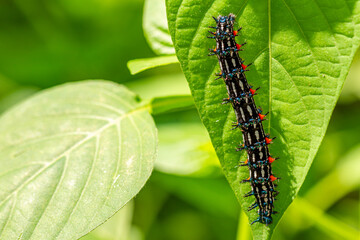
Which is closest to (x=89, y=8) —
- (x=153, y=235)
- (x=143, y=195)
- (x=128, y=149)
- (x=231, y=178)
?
(x=143, y=195)

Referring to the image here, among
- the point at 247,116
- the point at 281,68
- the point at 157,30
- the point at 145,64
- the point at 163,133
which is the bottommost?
the point at 247,116

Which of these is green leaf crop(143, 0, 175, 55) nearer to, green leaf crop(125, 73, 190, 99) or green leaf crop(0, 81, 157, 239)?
green leaf crop(0, 81, 157, 239)

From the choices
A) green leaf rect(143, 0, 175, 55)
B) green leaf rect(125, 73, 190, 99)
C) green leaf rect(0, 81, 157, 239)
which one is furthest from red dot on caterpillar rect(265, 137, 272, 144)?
green leaf rect(125, 73, 190, 99)

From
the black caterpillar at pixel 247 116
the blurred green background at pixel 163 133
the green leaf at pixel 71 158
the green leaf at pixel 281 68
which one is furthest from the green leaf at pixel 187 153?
the green leaf at pixel 281 68

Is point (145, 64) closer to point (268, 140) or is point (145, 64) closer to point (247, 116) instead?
point (247, 116)

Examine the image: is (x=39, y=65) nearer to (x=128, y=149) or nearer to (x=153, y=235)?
(x=153, y=235)

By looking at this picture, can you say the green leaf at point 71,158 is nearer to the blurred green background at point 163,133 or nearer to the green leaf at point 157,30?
the green leaf at point 157,30

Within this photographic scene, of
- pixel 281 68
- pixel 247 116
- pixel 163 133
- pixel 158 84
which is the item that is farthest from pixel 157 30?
pixel 158 84
